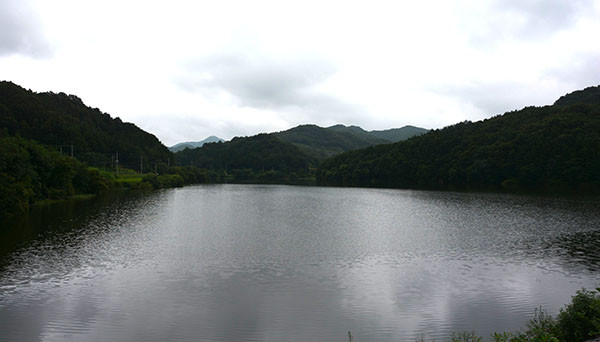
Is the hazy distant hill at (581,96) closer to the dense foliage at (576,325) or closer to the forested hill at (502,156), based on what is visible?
the forested hill at (502,156)

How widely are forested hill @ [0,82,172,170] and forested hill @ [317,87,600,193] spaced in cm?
8482

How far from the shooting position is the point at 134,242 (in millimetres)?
30047

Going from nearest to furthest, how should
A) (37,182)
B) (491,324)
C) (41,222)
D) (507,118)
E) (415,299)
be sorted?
(491,324)
(415,299)
(41,222)
(37,182)
(507,118)

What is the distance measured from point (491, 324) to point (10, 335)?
1711 centimetres

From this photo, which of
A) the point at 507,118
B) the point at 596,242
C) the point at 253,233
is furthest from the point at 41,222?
the point at 507,118

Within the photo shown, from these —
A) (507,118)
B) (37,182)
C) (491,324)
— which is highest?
(507,118)

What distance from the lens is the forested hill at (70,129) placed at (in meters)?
127

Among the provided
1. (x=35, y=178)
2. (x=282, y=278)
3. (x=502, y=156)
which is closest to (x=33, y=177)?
(x=35, y=178)

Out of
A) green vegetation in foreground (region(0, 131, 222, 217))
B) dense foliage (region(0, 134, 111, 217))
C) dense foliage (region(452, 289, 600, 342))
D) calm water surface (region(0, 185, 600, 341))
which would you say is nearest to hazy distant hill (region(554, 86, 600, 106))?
calm water surface (region(0, 185, 600, 341))

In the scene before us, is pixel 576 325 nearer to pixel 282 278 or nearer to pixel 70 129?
pixel 282 278

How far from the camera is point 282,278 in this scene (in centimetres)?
2088

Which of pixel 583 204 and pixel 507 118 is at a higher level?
pixel 507 118

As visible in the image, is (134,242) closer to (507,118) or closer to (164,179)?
(164,179)

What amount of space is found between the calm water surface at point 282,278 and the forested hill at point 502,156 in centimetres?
7479
